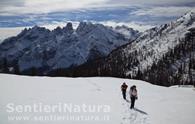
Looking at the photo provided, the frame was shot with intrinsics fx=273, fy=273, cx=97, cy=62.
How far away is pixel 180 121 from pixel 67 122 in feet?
34.7

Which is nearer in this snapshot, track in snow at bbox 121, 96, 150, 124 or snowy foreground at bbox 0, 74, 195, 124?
snowy foreground at bbox 0, 74, 195, 124

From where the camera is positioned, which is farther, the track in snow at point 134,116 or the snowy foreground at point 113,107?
the track in snow at point 134,116

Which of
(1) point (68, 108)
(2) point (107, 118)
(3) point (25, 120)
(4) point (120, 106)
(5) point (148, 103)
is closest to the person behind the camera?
(3) point (25, 120)

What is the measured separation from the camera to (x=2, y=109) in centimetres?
2478

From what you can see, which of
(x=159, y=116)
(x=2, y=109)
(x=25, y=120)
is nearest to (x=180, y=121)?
(x=159, y=116)

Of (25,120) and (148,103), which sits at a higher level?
(25,120)

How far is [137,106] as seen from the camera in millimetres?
30141

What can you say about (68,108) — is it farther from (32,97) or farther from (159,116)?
(159,116)

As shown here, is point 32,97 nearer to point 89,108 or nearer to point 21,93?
point 21,93

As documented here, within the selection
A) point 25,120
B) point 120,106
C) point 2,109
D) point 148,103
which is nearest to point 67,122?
point 25,120

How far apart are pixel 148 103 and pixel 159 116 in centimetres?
569

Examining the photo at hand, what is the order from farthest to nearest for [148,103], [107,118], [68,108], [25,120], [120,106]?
[148,103]
[120,106]
[68,108]
[107,118]
[25,120]

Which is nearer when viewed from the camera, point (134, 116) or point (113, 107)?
point (134, 116)

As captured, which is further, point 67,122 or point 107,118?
point 107,118
